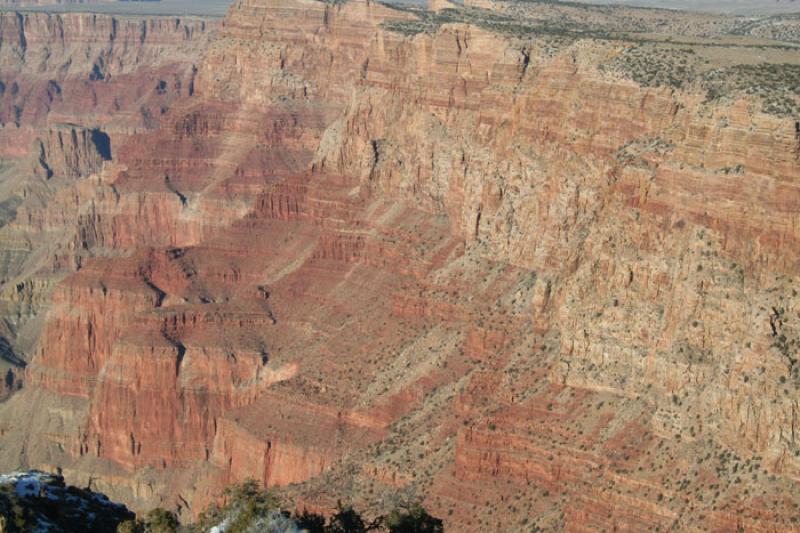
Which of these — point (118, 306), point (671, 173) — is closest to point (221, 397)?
point (118, 306)

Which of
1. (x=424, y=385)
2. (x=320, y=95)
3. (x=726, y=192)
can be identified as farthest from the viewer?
(x=320, y=95)

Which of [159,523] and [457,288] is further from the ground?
[159,523]

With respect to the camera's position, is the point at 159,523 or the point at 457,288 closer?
the point at 159,523

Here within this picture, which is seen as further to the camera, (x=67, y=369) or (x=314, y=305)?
(x=67, y=369)

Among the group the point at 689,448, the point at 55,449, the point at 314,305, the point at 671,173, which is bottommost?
the point at 55,449

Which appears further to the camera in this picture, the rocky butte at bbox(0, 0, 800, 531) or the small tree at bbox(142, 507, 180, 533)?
the rocky butte at bbox(0, 0, 800, 531)

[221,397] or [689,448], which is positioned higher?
[689,448]

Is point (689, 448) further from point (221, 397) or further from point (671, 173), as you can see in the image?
point (221, 397)

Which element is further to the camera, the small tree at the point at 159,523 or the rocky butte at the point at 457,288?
the rocky butte at the point at 457,288
